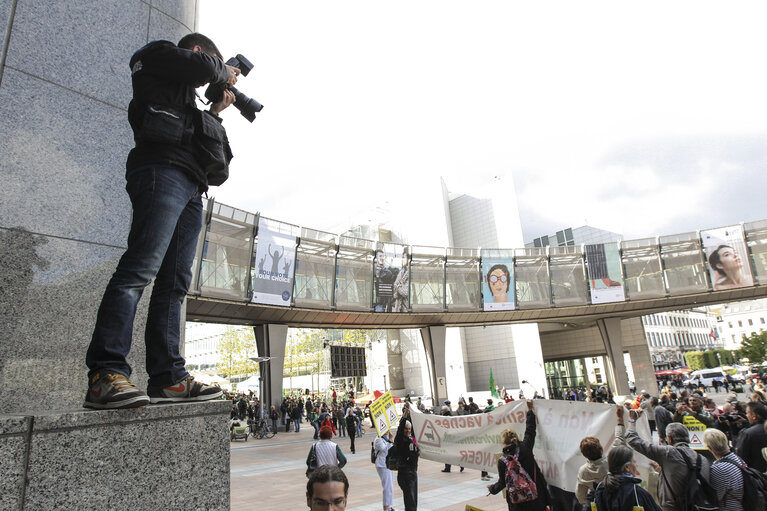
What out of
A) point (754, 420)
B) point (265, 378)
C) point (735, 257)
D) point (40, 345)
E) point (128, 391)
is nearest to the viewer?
point (128, 391)

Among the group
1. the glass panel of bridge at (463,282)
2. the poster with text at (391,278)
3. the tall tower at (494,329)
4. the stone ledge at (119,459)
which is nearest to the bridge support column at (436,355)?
the glass panel of bridge at (463,282)

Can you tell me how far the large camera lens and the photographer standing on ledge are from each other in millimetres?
146

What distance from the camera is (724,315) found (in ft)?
409

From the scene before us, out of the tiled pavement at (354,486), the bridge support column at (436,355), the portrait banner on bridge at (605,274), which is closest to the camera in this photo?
the tiled pavement at (354,486)

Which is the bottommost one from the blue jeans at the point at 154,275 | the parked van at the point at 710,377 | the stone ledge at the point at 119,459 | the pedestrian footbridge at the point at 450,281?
the parked van at the point at 710,377

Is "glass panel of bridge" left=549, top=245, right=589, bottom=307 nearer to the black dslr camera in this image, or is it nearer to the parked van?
the parked van

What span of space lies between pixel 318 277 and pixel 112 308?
3000 centimetres

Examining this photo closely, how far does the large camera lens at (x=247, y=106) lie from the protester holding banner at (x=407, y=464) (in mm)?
7197

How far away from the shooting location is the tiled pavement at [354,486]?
9266 mm

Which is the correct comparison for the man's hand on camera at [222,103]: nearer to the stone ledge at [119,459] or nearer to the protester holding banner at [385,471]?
the stone ledge at [119,459]

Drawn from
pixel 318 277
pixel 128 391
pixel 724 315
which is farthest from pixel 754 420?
pixel 724 315

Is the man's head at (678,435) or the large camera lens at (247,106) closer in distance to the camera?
the large camera lens at (247,106)

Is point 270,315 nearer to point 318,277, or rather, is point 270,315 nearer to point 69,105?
point 318,277

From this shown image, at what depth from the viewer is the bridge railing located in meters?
31.2
